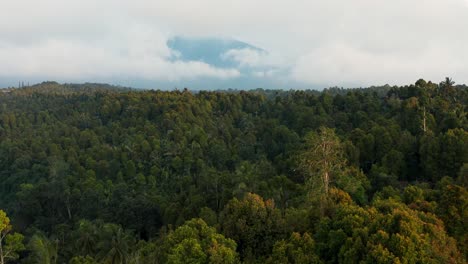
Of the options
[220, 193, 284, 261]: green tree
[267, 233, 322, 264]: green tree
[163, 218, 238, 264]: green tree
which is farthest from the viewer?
[220, 193, 284, 261]: green tree

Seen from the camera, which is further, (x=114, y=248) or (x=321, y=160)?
(x=114, y=248)

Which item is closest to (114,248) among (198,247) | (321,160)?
(198,247)

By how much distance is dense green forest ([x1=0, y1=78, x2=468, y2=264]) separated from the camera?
82.7 ft

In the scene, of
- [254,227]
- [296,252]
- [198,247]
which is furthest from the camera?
[254,227]

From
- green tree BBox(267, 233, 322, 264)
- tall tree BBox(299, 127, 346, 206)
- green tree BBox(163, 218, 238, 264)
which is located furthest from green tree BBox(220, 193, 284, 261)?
tall tree BBox(299, 127, 346, 206)

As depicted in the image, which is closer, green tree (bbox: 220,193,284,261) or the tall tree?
green tree (bbox: 220,193,284,261)

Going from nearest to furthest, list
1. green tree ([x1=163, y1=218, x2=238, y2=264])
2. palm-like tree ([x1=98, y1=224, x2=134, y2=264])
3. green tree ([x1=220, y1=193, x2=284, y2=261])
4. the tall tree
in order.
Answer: green tree ([x1=163, y1=218, x2=238, y2=264]), green tree ([x1=220, y1=193, x2=284, y2=261]), the tall tree, palm-like tree ([x1=98, y1=224, x2=134, y2=264])

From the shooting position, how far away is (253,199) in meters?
28.9

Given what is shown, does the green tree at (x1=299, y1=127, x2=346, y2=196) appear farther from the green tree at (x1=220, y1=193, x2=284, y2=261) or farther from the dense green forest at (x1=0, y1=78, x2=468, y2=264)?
the green tree at (x1=220, y1=193, x2=284, y2=261)

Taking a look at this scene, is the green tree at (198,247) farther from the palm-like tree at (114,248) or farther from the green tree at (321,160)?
the palm-like tree at (114,248)

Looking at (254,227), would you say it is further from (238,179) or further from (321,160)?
(238,179)

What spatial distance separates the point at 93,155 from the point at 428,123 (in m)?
52.8

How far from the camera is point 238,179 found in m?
47.2

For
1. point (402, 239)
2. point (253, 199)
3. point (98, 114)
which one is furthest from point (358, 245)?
point (98, 114)
